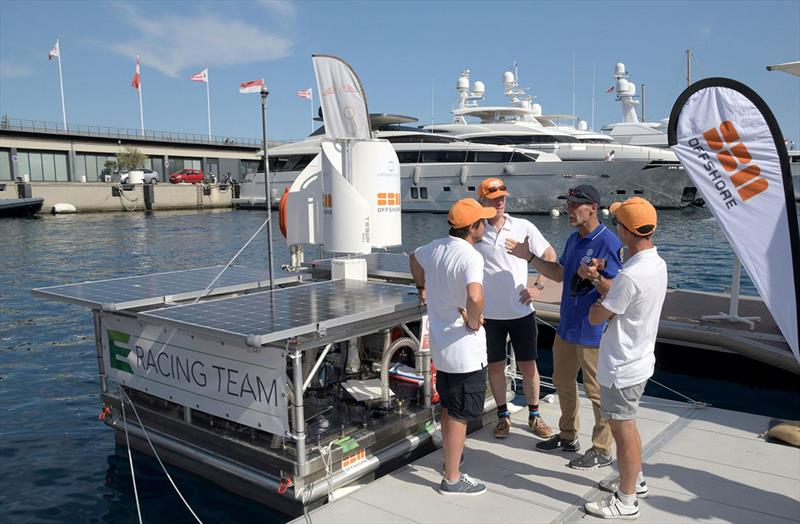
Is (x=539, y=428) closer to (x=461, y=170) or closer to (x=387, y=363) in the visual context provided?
(x=387, y=363)

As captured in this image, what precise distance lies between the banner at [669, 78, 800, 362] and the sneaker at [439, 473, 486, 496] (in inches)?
86.8

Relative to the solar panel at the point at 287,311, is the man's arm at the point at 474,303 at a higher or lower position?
higher

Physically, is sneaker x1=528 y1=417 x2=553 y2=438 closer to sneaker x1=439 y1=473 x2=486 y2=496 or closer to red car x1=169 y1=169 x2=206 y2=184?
sneaker x1=439 y1=473 x2=486 y2=496

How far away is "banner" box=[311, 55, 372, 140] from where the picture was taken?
6.47 meters

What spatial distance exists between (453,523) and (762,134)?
315 centimetres

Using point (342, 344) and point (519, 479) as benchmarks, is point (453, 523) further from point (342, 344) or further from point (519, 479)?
point (342, 344)

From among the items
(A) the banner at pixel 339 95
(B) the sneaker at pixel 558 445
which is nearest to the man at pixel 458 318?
(B) the sneaker at pixel 558 445

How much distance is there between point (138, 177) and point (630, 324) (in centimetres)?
5569

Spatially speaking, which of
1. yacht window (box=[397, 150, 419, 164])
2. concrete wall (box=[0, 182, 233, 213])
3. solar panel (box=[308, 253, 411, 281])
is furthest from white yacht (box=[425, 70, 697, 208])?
solar panel (box=[308, 253, 411, 281])

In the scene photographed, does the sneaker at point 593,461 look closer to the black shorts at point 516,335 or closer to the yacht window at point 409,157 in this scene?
the black shorts at point 516,335

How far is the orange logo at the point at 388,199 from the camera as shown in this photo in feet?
20.5

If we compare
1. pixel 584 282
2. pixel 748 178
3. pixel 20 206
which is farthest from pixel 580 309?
pixel 20 206

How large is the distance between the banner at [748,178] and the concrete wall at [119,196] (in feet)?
171

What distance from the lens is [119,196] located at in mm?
52188
